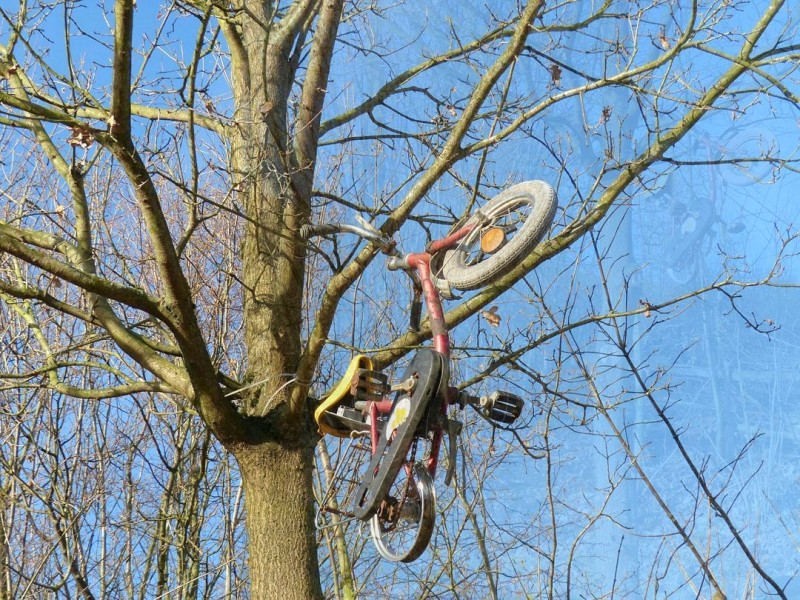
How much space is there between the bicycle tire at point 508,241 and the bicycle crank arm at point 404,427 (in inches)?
11.5

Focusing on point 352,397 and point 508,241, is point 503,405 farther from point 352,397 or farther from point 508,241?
point 352,397

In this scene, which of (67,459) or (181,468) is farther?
(181,468)

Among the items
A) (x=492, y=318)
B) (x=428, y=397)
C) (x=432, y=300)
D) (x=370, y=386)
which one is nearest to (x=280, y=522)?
(x=370, y=386)

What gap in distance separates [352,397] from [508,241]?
91cm

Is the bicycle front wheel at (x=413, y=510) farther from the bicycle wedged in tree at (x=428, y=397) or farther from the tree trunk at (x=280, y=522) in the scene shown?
the tree trunk at (x=280, y=522)

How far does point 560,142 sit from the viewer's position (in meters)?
5.35

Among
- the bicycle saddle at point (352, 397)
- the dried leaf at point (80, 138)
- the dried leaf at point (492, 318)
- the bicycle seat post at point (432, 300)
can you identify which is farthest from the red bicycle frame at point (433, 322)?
the dried leaf at point (80, 138)

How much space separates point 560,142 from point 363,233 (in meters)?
2.35

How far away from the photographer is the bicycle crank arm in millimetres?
2514

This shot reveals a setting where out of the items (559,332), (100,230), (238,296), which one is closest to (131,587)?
(238,296)

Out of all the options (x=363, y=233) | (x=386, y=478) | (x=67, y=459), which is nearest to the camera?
(x=386, y=478)

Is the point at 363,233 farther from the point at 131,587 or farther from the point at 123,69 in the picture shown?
the point at 131,587

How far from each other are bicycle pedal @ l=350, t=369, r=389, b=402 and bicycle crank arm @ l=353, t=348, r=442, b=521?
35 cm

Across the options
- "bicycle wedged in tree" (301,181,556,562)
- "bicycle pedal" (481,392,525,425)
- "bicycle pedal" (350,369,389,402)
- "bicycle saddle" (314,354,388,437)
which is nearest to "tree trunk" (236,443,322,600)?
"bicycle saddle" (314,354,388,437)
